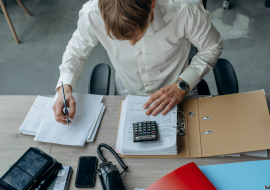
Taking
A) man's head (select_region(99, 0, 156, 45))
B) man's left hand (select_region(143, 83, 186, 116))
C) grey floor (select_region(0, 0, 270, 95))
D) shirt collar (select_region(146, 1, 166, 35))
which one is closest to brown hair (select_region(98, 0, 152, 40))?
man's head (select_region(99, 0, 156, 45))

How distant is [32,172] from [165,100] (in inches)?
23.0

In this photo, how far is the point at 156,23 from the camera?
3.73 ft

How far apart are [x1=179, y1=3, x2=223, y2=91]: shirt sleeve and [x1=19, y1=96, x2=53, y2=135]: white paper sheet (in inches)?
26.2

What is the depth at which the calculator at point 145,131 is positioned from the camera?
98 cm

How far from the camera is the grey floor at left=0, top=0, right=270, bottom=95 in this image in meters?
2.49

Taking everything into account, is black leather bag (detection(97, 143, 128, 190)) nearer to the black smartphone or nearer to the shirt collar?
the black smartphone

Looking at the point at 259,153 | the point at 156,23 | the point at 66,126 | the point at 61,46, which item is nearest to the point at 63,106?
the point at 66,126

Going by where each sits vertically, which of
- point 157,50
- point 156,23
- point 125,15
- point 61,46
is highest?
point 125,15

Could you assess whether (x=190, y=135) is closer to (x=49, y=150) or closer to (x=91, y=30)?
(x=49, y=150)

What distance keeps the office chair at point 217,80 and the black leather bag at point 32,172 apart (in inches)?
19.9

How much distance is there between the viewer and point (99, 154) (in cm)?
102

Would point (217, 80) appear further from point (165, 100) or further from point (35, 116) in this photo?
point (35, 116)

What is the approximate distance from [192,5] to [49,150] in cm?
87

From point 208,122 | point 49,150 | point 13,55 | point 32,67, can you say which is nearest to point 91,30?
point 49,150
